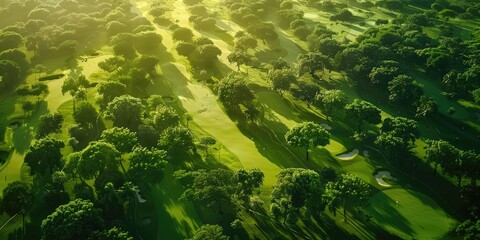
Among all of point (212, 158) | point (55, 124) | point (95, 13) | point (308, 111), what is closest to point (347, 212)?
point (212, 158)

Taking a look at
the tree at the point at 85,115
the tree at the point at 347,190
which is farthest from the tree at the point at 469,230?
the tree at the point at 85,115

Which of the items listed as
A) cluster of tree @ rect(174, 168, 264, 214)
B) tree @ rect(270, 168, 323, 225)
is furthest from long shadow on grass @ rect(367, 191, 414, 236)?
cluster of tree @ rect(174, 168, 264, 214)

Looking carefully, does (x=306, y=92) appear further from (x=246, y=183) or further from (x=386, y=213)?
(x=246, y=183)

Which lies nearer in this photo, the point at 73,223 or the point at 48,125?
the point at 73,223

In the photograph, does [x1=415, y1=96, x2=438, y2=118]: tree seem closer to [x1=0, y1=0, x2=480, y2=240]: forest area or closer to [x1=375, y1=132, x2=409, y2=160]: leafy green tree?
[x1=0, y1=0, x2=480, y2=240]: forest area

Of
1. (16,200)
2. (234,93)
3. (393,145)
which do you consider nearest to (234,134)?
(234,93)
